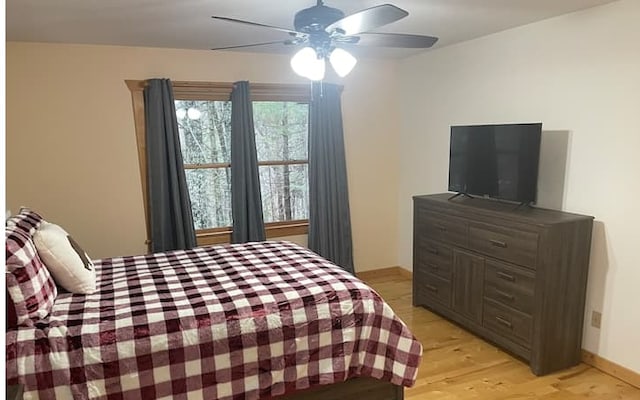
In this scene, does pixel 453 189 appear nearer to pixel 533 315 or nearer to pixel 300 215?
pixel 533 315

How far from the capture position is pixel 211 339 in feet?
7.14

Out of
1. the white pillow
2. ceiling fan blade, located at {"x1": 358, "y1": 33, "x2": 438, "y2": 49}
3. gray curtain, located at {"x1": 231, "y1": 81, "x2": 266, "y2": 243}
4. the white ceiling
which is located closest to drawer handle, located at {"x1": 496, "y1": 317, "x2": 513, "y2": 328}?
ceiling fan blade, located at {"x1": 358, "y1": 33, "x2": 438, "y2": 49}

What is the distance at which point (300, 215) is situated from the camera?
16.0ft

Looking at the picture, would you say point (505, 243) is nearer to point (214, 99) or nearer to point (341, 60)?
point (341, 60)

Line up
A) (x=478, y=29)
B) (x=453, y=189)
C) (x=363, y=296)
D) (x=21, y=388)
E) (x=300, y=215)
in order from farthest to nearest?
(x=300, y=215) < (x=453, y=189) < (x=478, y=29) < (x=363, y=296) < (x=21, y=388)

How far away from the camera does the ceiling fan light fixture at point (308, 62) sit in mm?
2410

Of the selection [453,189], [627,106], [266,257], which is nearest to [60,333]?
[266,257]

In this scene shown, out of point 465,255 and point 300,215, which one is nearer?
point 465,255

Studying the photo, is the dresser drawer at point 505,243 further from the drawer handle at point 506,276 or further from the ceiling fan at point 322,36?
the ceiling fan at point 322,36

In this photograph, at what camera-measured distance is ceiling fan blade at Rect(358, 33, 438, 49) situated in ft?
8.45

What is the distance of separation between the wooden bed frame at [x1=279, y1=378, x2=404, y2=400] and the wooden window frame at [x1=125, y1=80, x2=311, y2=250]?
234cm

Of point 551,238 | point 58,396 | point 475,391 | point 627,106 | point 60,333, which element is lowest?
point 475,391

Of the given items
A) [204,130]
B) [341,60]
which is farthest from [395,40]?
[204,130]

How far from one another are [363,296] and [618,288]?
5.63 ft
